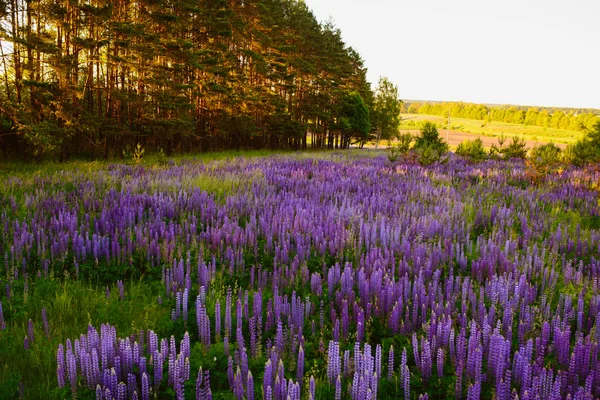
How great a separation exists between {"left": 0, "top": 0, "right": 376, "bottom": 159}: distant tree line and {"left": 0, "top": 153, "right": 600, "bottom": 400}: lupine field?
917cm

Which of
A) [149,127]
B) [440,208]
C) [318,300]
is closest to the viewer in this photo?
[318,300]

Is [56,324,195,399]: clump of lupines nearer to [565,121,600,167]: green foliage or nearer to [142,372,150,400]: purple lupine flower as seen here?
[142,372,150,400]: purple lupine flower

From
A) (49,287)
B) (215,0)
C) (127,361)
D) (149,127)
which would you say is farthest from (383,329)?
(215,0)

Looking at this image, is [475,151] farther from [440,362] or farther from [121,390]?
[121,390]

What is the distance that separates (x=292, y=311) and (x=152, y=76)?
1928 cm

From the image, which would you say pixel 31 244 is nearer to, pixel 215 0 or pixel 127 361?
pixel 127 361

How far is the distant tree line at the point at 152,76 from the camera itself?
14031 mm

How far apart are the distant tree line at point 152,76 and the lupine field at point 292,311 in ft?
30.1

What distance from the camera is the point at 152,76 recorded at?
19.3 metres

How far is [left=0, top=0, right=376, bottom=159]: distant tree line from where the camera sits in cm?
1403

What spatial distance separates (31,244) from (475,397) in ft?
A: 14.4

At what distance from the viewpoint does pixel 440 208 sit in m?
6.73

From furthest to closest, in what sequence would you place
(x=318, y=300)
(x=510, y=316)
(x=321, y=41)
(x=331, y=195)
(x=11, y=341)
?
(x=321, y=41), (x=331, y=195), (x=318, y=300), (x=510, y=316), (x=11, y=341)

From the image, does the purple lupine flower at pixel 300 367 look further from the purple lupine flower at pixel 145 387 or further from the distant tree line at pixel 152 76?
the distant tree line at pixel 152 76
